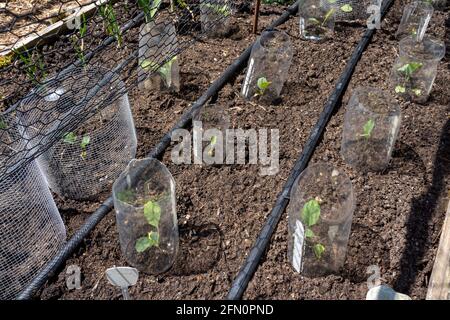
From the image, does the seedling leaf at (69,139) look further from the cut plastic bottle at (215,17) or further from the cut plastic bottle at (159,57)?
the cut plastic bottle at (215,17)

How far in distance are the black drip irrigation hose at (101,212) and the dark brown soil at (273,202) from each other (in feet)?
0.10

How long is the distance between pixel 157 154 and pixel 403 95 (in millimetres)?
1336

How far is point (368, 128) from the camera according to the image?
197 cm

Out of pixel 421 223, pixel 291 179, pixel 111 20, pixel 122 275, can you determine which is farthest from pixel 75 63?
pixel 421 223

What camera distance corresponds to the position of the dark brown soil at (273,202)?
5.33ft

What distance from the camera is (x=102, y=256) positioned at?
1709 mm

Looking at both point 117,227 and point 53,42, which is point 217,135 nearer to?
point 117,227

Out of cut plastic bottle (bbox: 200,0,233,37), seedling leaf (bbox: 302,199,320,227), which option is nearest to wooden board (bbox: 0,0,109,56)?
cut plastic bottle (bbox: 200,0,233,37)

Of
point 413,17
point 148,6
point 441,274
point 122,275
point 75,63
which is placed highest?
point 148,6

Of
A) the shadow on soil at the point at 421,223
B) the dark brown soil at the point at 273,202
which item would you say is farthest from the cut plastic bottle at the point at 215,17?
the shadow on soil at the point at 421,223

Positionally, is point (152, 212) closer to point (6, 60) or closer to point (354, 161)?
point (354, 161)

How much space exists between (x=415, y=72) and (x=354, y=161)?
2.33 feet

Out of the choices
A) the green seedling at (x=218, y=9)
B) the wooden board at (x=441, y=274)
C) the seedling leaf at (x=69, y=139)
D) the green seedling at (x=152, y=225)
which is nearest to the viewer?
the wooden board at (x=441, y=274)
